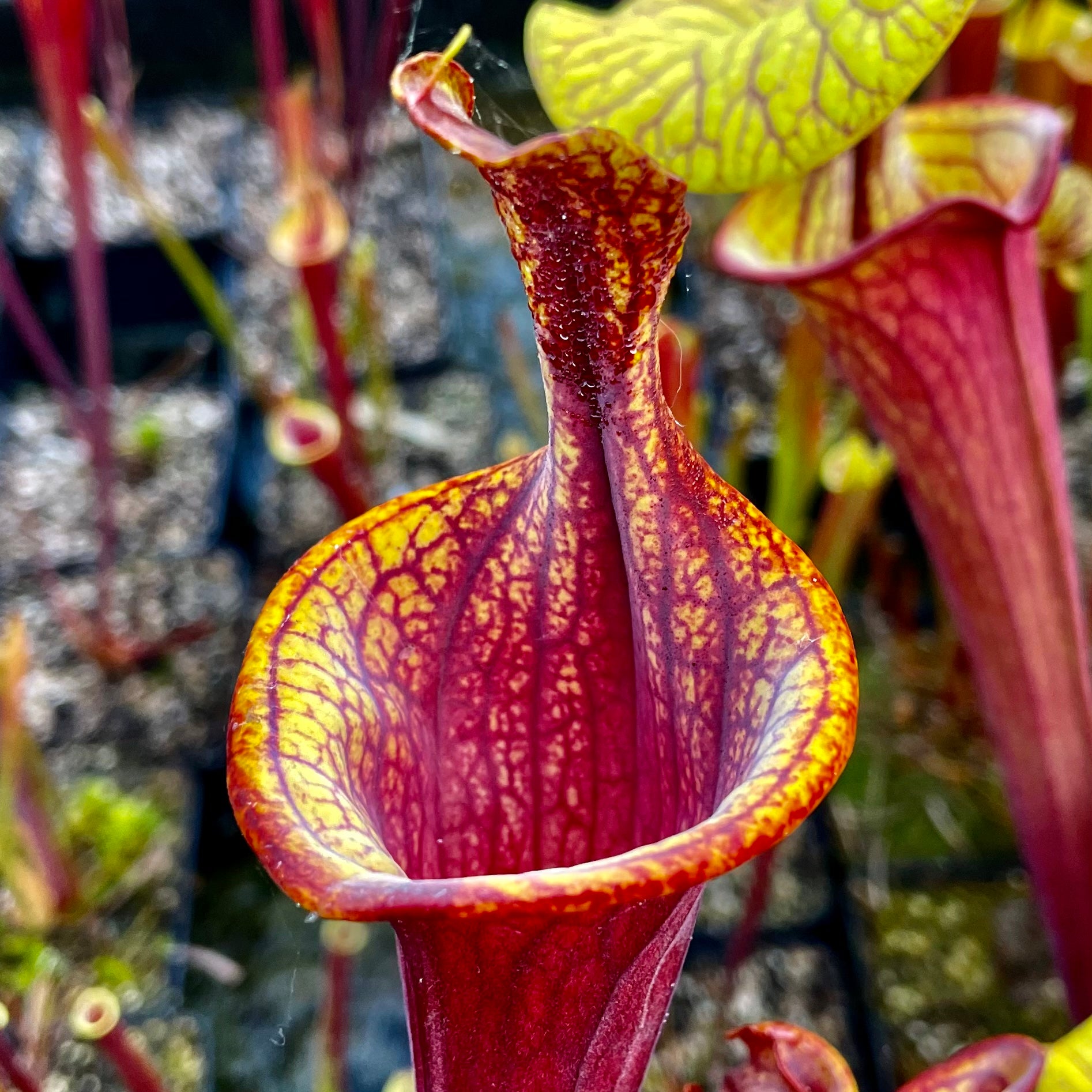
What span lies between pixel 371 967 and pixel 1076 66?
1.26 metres

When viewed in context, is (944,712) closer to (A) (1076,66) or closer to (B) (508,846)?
(A) (1076,66)

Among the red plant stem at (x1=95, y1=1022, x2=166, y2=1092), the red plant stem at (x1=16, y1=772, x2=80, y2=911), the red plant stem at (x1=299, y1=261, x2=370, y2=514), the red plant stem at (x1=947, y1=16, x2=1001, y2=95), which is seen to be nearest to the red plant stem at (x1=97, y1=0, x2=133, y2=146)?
the red plant stem at (x1=299, y1=261, x2=370, y2=514)

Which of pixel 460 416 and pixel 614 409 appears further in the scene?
pixel 460 416

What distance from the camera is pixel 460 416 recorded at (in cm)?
184

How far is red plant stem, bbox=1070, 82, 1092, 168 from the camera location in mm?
1096

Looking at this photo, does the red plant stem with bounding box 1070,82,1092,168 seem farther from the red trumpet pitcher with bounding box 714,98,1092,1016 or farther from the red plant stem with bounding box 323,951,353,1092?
the red plant stem with bounding box 323,951,353,1092

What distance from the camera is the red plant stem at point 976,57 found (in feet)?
3.26

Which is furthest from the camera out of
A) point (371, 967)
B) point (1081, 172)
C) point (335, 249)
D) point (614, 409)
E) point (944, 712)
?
point (944, 712)

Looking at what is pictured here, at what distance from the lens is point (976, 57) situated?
40.8 inches

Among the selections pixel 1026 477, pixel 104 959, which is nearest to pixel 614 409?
pixel 1026 477

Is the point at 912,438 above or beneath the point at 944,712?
above

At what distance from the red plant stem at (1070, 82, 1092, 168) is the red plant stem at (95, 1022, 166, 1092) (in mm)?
1217

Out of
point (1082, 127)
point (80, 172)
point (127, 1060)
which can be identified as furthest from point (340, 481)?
point (1082, 127)

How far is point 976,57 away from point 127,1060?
3.79 ft
